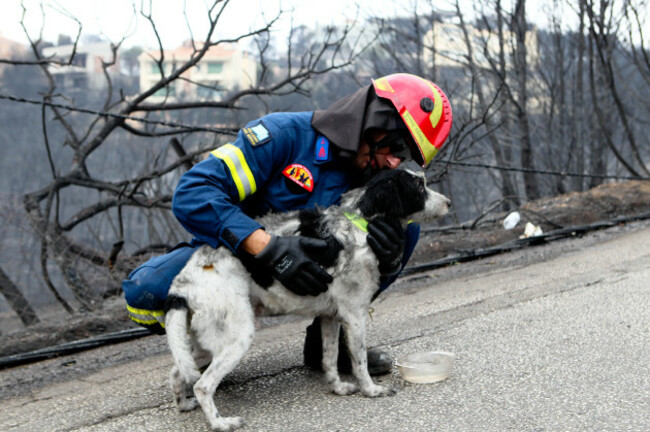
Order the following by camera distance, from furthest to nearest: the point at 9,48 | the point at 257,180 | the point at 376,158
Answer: the point at 9,48, the point at 376,158, the point at 257,180

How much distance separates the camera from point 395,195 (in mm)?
2951

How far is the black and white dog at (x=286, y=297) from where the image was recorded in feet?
8.79

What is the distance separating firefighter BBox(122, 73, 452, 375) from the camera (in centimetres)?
284

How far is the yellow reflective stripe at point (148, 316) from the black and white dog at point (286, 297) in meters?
0.23

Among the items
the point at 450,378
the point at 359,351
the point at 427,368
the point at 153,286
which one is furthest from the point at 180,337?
the point at 450,378

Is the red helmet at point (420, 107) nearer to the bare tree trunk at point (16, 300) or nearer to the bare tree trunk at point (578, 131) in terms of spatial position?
the bare tree trunk at point (16, 300)

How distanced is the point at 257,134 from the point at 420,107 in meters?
0.81

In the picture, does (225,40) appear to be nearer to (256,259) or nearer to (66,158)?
(256,259)

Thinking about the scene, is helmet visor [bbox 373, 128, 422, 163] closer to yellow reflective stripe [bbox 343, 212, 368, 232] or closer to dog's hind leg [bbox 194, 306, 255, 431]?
yellow reflective stripe [bbox 343, 212, 368, 232]

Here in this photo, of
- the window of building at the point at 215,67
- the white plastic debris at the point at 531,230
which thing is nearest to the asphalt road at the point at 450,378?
the white plastic debris at the point at 531,230

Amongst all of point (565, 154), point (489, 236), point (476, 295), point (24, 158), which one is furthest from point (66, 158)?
point (476, 295)

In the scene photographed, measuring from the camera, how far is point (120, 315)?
5.27 meters

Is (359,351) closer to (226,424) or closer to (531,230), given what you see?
(226,424)

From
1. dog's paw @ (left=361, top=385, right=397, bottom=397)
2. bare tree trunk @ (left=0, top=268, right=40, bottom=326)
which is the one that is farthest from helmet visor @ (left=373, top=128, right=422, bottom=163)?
bare tree trunk @ (left=0, top=268, right=40, bottom=326)
